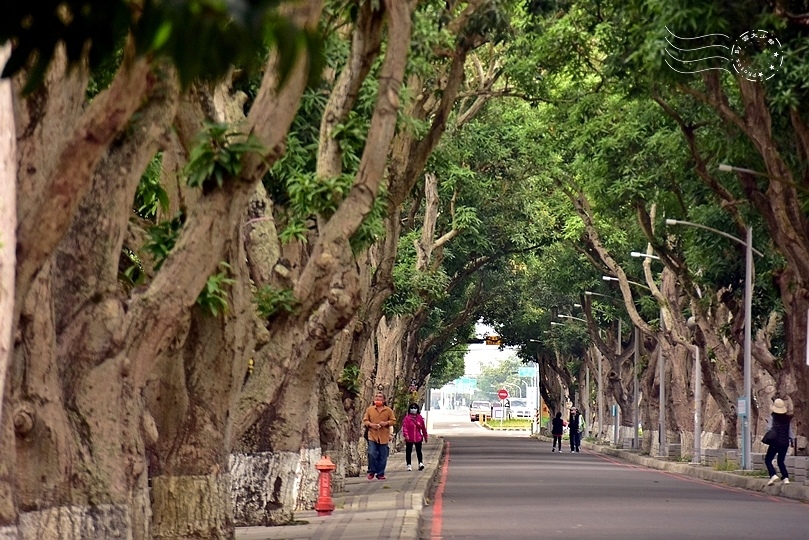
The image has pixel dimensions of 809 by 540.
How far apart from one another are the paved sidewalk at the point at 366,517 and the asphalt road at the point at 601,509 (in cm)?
37

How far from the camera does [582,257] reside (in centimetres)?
5647

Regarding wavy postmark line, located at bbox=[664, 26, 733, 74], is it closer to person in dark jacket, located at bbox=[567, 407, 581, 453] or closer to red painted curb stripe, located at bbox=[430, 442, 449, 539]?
red painted curb stripe, located at bbox=[430, 442, 449, 539]

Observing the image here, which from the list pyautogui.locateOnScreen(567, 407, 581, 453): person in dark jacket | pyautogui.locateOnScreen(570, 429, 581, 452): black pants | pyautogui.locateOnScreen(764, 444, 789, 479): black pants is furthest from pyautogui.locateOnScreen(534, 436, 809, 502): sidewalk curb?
pyautogui.locateOnScreen(570, 429, 581, 452): black pants

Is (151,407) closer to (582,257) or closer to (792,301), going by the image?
(792,301)

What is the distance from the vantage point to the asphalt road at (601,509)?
18.5m

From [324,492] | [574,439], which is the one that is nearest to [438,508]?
[324,492]

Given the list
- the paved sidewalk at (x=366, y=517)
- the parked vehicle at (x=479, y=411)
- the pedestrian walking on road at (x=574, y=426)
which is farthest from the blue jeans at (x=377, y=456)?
the parked vehicle at (x=479, y=411)

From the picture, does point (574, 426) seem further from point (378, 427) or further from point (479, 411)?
point (479, 411)

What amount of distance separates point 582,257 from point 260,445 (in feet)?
125

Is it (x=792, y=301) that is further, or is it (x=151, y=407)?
(x=792, y=301)

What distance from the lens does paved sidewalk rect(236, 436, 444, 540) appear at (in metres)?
17.1

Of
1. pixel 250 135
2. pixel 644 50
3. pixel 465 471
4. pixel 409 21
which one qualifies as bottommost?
pixel 465 471

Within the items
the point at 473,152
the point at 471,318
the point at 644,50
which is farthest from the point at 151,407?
the point at 471,318

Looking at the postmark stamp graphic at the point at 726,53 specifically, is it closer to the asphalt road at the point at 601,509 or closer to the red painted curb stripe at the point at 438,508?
the asphalt road at the point at 601,509
